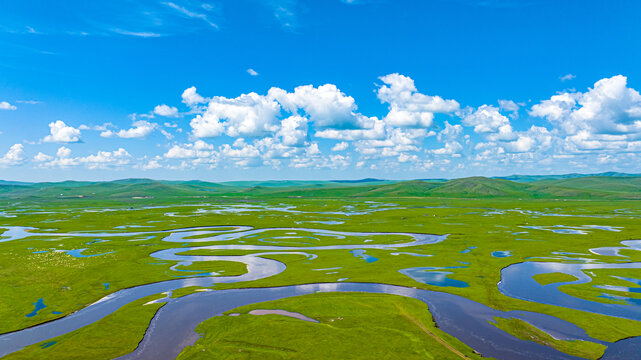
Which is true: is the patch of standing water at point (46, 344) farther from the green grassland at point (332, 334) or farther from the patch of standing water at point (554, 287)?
the patch of standing water at point (554, 287)

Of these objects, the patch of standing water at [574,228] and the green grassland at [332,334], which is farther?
the patch of standing water at [574,228]

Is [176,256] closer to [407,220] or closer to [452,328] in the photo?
[452,328]

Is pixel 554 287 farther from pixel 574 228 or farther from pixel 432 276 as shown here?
pixel 574 228

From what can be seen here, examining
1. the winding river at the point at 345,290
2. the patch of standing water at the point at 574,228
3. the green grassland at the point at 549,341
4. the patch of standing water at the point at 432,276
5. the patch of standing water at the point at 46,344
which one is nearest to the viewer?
the green grassland at the point at 549,341

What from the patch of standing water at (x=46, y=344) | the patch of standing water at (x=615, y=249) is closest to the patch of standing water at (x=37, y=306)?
the patch of standing water at (x=46, y=344)

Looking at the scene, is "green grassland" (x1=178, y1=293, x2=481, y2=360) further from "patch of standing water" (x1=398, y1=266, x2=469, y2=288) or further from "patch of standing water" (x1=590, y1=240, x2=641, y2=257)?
"patch of standing water" (x1=590, y1=240, x2=641, y2=257)

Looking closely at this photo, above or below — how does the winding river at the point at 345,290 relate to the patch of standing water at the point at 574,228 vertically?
above

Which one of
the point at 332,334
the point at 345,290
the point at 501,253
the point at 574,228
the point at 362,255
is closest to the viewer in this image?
the point at 332,334

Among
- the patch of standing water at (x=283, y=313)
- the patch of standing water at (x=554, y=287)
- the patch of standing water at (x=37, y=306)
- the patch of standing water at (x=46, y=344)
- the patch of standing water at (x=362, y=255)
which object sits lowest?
the patch of standing water at (x=554, y=287)

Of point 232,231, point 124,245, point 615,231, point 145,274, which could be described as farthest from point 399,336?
point 615,231

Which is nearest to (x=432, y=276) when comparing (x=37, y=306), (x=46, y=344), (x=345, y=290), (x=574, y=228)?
(x=345, y=290)
